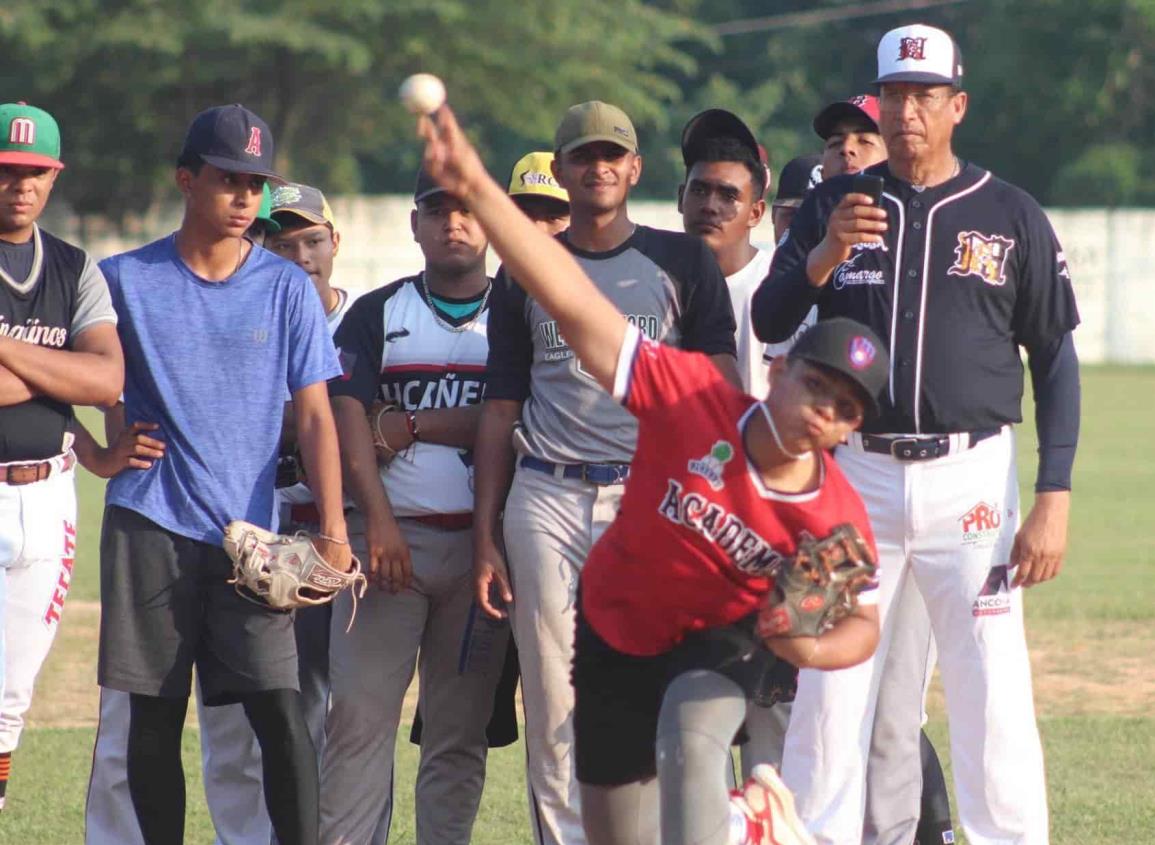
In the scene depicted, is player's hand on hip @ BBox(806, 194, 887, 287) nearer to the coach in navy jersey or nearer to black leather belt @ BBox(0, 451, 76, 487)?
the coach in navy jersey

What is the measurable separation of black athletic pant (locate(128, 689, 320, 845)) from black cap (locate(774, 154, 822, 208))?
323 cm

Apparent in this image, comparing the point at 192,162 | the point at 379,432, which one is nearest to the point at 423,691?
the point at 379,432

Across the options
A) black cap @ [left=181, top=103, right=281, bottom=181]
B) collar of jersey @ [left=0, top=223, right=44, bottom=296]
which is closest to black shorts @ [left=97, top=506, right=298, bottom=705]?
collar of jersey @ [left=0, top=223, right=44, bottom=296]

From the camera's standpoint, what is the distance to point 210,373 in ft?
18.4

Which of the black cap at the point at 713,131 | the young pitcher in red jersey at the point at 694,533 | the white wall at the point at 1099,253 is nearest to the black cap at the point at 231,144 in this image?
the young pitcher in red jersey at the point at 694,533

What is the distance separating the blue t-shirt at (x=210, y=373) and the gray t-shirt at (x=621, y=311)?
1.98 feet

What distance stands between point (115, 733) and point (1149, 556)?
975 centimetres

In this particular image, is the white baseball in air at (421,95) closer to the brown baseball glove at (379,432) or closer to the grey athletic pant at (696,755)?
the grey athletic pant at (696,755)

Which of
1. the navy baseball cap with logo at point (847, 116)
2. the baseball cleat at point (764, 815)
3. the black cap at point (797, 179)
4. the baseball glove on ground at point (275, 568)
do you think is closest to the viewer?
the baseball cleat at point (764, 815)

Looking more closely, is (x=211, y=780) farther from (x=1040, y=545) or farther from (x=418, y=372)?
(x=1040, y=545)

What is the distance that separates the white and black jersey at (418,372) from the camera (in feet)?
20.5

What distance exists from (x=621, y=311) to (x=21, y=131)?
6.46ft

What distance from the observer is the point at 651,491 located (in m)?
4.79

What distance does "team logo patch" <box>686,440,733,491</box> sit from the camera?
467 cm
